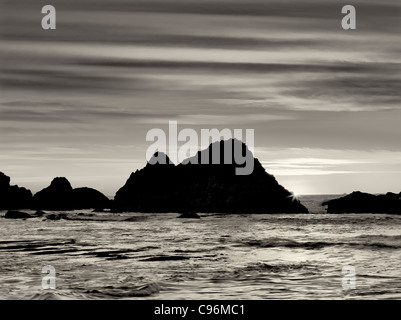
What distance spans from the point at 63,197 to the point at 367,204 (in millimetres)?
88567

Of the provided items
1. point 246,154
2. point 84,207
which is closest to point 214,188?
point 246,154

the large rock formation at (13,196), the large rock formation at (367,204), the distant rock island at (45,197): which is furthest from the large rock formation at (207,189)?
the large rock formation at (13,196)

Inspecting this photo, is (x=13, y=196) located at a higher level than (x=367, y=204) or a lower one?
higher

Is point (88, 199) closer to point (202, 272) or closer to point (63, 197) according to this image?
point (63, 197)

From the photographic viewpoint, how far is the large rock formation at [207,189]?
12112 cm

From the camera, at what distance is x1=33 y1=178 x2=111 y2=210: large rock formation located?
154250 millimetres

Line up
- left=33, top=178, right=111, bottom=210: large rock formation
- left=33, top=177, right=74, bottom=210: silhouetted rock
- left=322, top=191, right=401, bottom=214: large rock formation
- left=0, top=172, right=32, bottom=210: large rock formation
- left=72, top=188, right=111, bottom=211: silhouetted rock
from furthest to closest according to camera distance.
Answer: left=72, top=188, right=111, bottom=211: silhouetted rock < left=33, top=178, right=111, bottom=210: large rock formation < left=33, top=177, right=74, bottom=210: silhouetted rock < left=0, top=172, right=32, bottom=210: large rock formation < left=322, top=191, right=401, bottom=214: large rock formation

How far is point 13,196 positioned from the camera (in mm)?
156750

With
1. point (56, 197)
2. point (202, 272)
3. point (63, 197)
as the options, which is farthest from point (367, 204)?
point (56, 197)

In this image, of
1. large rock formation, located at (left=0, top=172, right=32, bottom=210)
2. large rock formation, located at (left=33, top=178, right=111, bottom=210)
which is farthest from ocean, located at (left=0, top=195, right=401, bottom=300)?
large rock formation, located at (left=0, top=172, right=32, bottom=210)

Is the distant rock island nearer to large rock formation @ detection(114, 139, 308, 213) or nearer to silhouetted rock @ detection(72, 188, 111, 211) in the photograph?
silhouetted rock @ detection(72, 188, 111, 211)

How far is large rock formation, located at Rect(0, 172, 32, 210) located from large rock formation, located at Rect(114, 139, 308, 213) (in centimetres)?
3357

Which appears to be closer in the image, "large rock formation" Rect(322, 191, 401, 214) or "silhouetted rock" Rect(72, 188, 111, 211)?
"large rock formation" Rect(322, 191, 401, 214)
